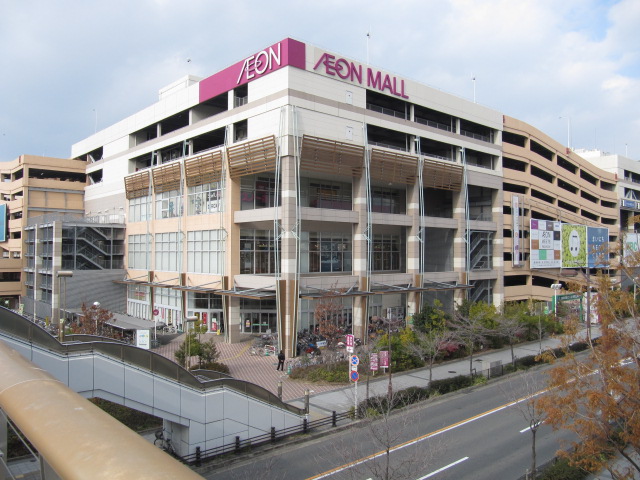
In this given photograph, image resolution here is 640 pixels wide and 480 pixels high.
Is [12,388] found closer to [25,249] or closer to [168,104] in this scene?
[168,104]

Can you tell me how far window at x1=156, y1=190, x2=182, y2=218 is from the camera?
149 feet

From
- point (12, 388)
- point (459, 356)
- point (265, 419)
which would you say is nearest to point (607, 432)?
point (265, 419)

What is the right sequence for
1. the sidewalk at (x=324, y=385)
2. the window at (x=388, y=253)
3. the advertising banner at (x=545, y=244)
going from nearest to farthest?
the sidewalk at (x=324, y=385), the window at (x=388, y=253), the advertising banner at (x=545, y=244)

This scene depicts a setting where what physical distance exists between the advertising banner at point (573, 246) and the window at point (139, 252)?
1857 inches

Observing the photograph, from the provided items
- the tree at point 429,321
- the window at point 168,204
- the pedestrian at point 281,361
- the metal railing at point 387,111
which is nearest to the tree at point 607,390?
the pedestrian at point 281,361

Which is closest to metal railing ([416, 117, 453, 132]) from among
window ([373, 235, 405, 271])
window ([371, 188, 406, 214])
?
→ window ([371, 188, 406, 214])

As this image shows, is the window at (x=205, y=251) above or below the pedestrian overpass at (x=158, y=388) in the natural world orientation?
above

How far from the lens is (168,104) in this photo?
46.3m

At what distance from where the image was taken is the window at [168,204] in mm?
45500

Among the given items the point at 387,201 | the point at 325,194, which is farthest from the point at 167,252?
the point at 387,201

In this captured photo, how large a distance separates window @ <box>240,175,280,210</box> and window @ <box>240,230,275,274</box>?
225 cm

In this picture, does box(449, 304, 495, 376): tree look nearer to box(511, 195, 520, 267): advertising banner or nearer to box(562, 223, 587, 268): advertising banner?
box(511, 195, 520, 267): advertising banner

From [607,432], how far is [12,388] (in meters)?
13.3

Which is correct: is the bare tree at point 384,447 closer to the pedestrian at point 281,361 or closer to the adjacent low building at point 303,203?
the pedestrian at point 281,361
